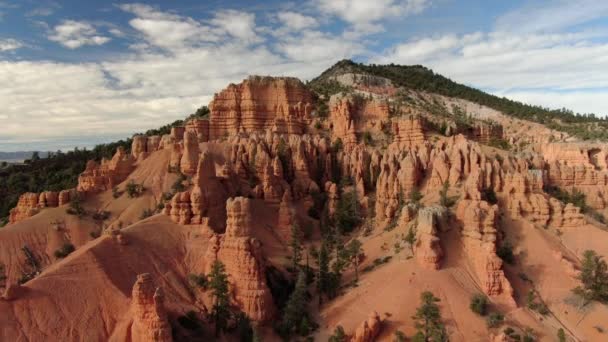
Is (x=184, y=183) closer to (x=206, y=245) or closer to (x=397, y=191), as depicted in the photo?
(x=206, y=245)

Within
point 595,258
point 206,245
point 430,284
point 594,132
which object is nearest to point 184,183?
point 206,245

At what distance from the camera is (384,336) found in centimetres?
3175

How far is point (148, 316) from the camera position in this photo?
28688 mm

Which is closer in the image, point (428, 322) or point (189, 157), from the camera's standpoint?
Result: point (428, 322)

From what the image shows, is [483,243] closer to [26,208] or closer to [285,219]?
[285,219]

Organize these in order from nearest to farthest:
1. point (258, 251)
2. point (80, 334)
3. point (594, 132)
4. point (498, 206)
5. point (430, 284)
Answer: point (80, 334) → point (430, 284) → point (258, 251) → point (498, 206) → point (594, 132)

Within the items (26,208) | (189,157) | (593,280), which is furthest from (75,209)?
(593,280)

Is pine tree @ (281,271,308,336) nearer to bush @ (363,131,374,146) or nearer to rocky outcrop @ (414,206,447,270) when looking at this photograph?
rocky outcrop @ (414,206,447,270)

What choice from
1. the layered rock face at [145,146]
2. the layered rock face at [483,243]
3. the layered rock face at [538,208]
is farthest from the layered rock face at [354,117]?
the layered rock face at [483,243]

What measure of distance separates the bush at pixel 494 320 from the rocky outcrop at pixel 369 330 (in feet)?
23.9

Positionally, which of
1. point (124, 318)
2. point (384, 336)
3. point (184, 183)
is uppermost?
point (184, 183)

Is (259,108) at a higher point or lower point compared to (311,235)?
higher

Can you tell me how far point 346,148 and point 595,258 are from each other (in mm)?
33640

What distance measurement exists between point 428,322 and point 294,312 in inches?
367
